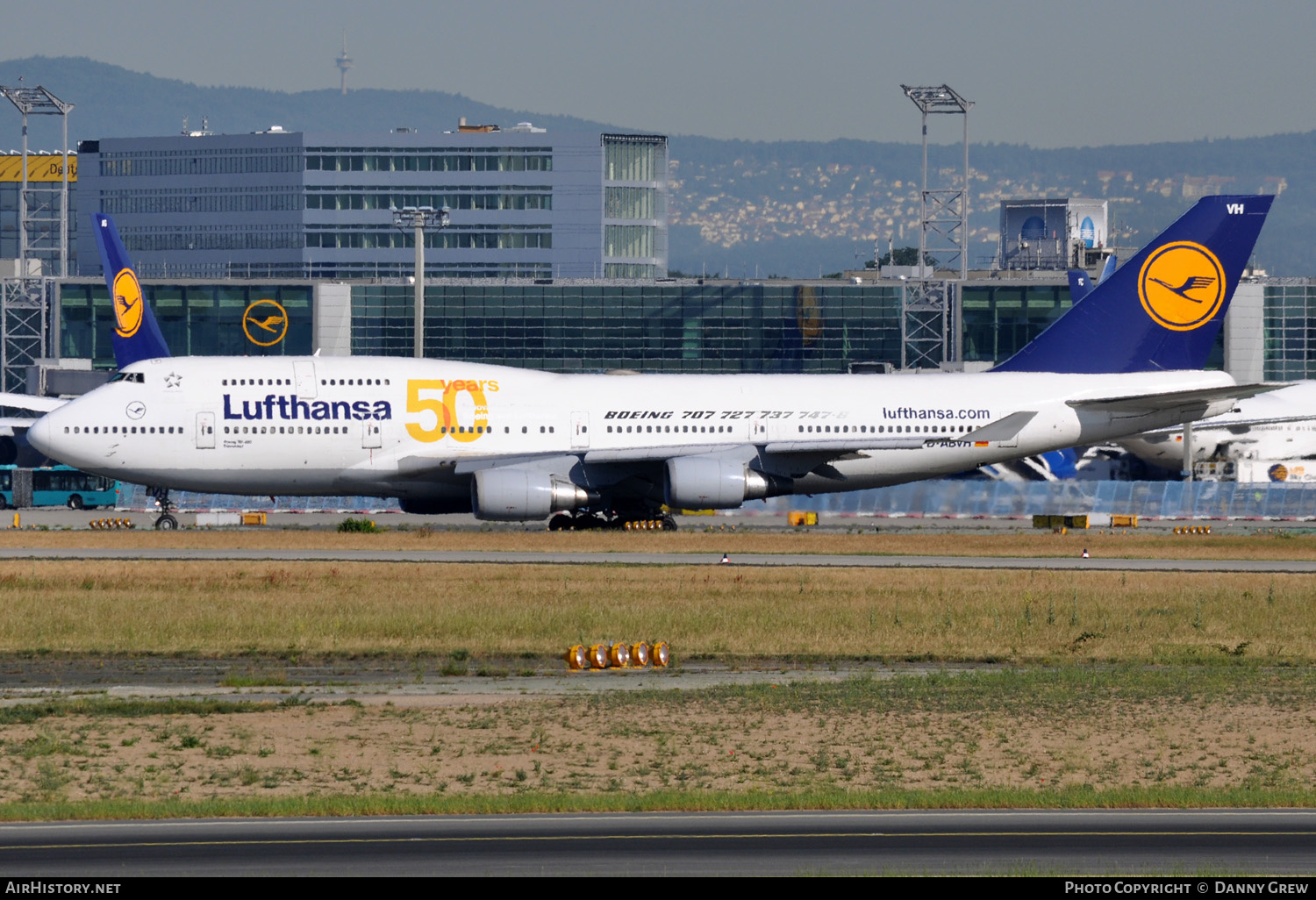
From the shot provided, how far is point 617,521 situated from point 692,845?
4007cm

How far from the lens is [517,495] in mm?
51062

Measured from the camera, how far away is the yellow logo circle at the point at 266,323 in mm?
116938

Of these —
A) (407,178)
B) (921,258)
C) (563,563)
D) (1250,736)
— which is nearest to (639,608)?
(563,563)

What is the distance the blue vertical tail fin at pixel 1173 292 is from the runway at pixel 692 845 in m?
41.0

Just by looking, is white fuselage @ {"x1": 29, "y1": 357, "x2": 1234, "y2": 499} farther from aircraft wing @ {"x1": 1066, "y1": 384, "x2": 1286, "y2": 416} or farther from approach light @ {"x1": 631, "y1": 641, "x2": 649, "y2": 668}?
approach light @ {"x1": 631, "y1": 641, "x2": 649, "y2": 668}

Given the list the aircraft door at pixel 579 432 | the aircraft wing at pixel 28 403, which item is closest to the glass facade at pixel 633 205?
the aircraft wing at pixel 28 403

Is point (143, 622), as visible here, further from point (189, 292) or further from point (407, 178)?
point (407, 178)

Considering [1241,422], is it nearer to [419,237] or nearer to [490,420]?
[490,420]

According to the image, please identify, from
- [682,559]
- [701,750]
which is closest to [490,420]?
[682,559]

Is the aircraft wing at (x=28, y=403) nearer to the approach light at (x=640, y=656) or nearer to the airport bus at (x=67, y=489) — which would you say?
the airport bus at (x=67, y=489)

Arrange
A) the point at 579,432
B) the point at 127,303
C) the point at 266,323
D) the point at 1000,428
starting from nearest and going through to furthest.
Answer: the point at 579,432, the point at 1000,428, the point at 127,303, the point at 266,323

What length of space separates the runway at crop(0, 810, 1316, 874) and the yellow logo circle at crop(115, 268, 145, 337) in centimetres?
8190

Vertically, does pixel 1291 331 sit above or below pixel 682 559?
above

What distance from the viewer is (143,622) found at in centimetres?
3412
